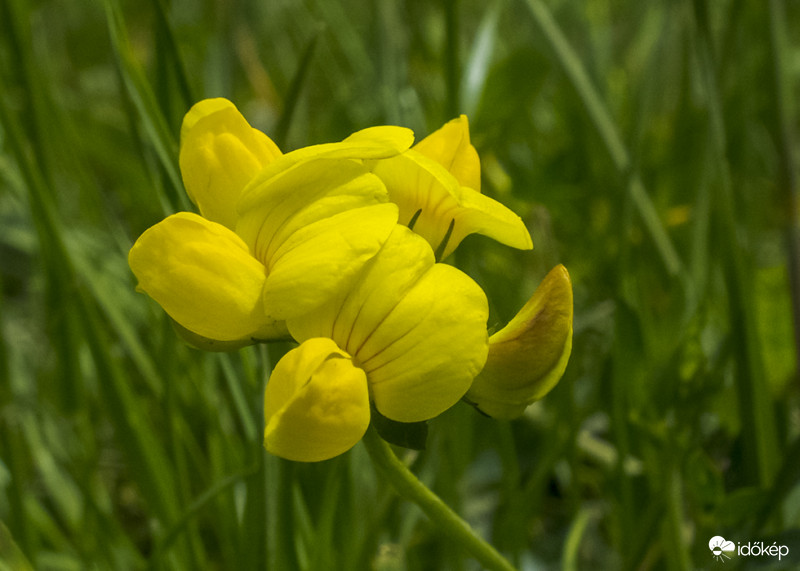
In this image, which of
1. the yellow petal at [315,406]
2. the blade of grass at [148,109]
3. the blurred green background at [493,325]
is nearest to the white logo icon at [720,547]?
the blurred green background at [493,325]

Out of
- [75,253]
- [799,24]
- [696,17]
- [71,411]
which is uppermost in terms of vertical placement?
[696,17]

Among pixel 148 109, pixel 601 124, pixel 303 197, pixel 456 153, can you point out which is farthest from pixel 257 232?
pixel 601 124

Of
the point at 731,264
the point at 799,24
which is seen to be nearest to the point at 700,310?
the point at 731,264

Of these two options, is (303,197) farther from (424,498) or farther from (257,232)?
(424,498)

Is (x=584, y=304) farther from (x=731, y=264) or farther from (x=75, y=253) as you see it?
(x=75, y=253)

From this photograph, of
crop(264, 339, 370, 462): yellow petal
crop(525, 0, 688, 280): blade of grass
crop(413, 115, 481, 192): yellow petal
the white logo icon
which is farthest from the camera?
crop(525, 0, 688, 280): blade of grass

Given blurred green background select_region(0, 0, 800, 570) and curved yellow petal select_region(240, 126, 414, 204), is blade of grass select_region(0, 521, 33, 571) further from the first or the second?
curved yellow petal select_region(240, 126, 414, 204)

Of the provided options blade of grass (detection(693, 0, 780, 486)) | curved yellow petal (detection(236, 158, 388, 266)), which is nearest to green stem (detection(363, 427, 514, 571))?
curved yellow petal (detection(236, 158, 388, 266))
